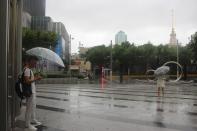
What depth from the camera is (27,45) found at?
50.7 meters

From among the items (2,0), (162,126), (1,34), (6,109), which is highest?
(2,0)

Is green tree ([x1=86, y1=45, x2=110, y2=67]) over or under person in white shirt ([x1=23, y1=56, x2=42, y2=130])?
over

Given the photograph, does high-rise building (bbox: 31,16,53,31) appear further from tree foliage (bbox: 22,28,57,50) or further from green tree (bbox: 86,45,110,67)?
tree foliage (bbox: 22,28,57,50)

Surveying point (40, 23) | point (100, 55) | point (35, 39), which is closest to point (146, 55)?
point (100, 55)

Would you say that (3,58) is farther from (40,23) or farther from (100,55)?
(40,23)

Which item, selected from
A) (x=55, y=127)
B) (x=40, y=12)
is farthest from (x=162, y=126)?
(x=40, y=12)

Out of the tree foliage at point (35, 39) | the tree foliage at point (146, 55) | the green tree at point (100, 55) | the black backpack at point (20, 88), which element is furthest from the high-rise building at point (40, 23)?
the black backpack at point (20, 88)

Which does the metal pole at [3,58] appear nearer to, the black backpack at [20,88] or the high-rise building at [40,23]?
the black backpack at [20,88]

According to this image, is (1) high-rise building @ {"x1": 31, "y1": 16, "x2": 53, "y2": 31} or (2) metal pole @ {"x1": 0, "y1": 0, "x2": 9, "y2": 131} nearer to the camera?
(2) metal pole @ {"x1": 0, "y1": 0, "x2": 9, "y2": 131}

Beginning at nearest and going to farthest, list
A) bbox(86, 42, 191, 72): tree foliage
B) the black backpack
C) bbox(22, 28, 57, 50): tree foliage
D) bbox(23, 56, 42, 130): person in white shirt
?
the black backpack → bbox(23, 56, 42, 130): person in white shirt → bbox(22, 28, 57, 50): tree foliage → bbox(86, 42, 191, 72): tree foliage

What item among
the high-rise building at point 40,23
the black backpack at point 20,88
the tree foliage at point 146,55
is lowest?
the black backpack at point 20,88

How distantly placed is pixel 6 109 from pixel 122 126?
12.3ft

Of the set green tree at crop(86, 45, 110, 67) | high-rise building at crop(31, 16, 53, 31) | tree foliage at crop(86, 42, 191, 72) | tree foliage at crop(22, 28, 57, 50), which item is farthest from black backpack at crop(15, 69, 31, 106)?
high-rise building at crop(31, 16, 53, 31)

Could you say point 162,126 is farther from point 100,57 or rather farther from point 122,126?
point 100,57
